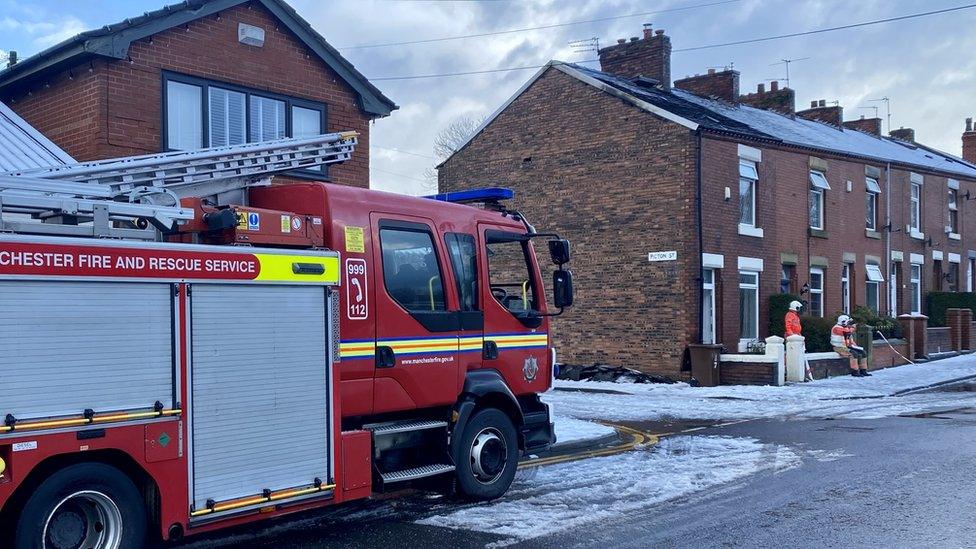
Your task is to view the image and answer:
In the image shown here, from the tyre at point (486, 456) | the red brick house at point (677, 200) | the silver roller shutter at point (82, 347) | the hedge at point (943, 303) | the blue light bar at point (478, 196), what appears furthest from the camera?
the hedge at point (943, 303)

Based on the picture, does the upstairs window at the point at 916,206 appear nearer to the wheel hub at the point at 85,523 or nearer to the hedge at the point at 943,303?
the hedge at the point at 943,303

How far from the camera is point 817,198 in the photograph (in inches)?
1045

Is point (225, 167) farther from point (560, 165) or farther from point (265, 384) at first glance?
point (560, 165)

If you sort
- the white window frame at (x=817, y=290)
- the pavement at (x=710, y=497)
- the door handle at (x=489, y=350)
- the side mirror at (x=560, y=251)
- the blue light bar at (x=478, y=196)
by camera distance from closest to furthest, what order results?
the pavement at (x=710, y=497), the door handle at (x=489, y=350), the side mirror at (x=560, y=251), the blue light bar at (x=478, y=196), the white window frame at (x=817, y=290)

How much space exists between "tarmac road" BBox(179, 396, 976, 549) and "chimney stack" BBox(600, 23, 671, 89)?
18236 mm

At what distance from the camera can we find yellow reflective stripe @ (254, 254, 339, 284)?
6.63 metres

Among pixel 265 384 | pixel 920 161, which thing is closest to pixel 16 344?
pixel 265 384

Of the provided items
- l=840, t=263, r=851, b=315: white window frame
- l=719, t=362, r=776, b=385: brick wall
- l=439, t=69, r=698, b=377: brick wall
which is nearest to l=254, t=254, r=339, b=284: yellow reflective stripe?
l=719, t=362, r=776, b=385: brick wall

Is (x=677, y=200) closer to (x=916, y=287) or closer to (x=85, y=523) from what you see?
(x=916, y=287)

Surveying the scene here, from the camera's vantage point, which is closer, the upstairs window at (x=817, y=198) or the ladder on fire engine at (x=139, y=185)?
the ladder on fire engine at (x=139, y=185)

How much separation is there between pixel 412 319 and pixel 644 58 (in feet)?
69.3

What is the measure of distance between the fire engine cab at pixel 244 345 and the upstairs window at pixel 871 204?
22.2 meters

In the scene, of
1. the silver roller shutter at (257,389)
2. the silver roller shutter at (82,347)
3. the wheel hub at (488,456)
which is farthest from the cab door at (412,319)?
the silver roller shutter at (82,347)

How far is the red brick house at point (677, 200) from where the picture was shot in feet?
72.5
